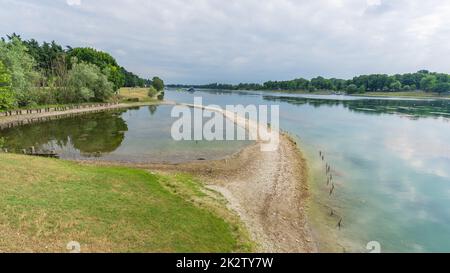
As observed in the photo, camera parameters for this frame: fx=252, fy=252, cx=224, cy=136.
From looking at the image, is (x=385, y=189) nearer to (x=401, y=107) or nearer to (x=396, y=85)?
(x=401, y=107)

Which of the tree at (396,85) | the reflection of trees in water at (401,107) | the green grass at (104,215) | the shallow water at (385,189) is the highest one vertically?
the tree at (396,85)

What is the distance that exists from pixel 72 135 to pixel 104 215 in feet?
118

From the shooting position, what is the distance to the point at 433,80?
180750 mm

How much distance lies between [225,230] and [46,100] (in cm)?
7786

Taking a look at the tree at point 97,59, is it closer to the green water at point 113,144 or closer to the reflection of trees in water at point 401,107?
the green water at point 113,144

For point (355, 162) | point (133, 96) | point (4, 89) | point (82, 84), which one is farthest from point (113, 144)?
point (133, 96)

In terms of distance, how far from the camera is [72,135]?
43.2 metres

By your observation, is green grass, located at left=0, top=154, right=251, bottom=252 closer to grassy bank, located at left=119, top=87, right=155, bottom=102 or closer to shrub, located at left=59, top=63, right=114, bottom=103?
shrub, located at left=59, top=63, right=114, bottom=103

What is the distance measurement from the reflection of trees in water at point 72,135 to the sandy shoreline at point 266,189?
1099cm

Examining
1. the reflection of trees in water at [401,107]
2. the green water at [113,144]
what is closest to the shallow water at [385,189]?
the green water at [113,144]

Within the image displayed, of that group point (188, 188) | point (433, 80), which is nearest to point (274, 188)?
point (188, 188)

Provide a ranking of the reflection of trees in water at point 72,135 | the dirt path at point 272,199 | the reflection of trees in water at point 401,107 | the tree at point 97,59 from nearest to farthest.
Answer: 1. the dirt path at point 272,199
2. the reflection of trees in water at point 72,135
3. the reflection of trees in water at point 401,107
4. the tree at point 97,59

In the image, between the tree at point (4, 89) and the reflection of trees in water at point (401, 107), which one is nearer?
the tree at point (4, 89)

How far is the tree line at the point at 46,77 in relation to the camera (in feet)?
170
